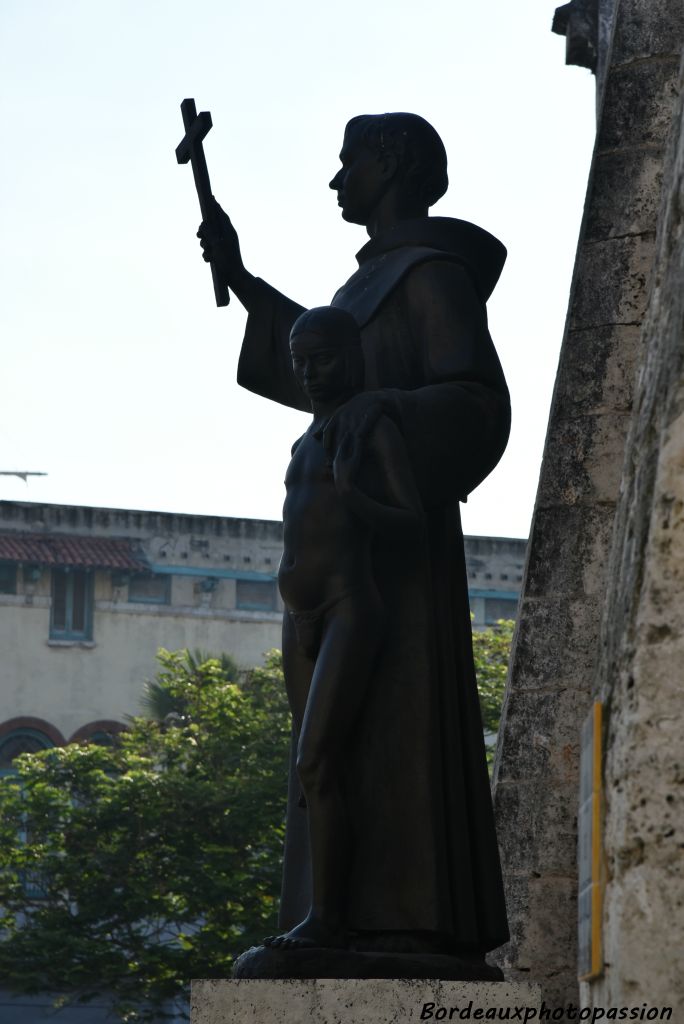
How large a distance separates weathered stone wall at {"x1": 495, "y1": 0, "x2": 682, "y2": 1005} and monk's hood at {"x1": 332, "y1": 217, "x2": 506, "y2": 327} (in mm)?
1755

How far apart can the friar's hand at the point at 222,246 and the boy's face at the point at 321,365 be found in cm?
75

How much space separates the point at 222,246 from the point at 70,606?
37359mm

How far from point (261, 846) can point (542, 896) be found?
60.0 feet

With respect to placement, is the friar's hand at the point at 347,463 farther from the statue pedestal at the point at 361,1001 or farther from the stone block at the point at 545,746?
the stone block at the point at 545,746

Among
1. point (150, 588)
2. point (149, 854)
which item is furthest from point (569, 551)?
point (150, 588)

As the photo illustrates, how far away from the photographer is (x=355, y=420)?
5000 millimetres

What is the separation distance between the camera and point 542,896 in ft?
22.9

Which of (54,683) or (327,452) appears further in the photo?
(54,683)

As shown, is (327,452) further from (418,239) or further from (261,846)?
(261,846)

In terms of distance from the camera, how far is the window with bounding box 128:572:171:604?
43031 millimetres

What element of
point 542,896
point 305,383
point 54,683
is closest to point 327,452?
point 305,383

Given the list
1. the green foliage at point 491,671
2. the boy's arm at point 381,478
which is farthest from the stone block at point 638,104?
the green foliage at point 491,671

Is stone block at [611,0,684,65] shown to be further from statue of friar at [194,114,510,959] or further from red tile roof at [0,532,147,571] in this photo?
red tile roof at [0,532,147,571]

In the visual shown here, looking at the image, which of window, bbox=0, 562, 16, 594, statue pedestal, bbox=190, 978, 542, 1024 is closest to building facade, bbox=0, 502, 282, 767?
window, bbox=0, 562, 16, 594
